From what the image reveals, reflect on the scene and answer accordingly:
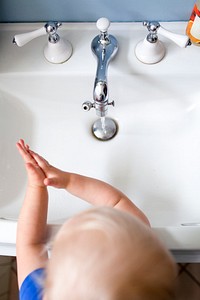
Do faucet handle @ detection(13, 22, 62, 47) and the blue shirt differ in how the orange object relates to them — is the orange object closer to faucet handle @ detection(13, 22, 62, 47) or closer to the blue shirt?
faucet handle @ detection(13, 22, 62, 47)

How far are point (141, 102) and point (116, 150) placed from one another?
0.11m

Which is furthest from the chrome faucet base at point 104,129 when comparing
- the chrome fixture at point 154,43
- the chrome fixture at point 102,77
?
the chrome fixture at point 154,43

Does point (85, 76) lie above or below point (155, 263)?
above

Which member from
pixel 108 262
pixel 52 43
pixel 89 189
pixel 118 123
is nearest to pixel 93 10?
pixel 52 43

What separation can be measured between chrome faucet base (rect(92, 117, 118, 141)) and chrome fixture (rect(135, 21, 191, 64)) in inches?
5.7

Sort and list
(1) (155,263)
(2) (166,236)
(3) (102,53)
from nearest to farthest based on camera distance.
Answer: (1) (155,263) → (2) (166,236) → (3) (102,53)

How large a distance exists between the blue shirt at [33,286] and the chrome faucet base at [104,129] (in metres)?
0.30

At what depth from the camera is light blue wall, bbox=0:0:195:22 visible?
2.43 feet

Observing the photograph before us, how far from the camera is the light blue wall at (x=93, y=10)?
741 mm

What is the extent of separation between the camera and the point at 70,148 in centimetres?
80

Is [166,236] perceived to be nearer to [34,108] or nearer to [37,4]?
[34,108]

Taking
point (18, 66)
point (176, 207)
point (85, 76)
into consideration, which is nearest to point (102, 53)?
point (85, 76)

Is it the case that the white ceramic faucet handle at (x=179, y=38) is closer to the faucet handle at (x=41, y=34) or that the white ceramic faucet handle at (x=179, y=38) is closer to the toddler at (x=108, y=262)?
the faucet handle at (x=41, y=34)

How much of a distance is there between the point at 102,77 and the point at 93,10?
16cm
